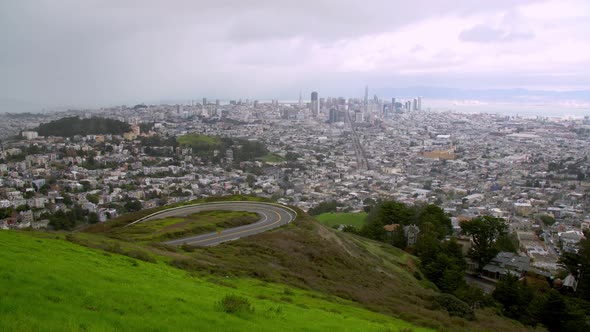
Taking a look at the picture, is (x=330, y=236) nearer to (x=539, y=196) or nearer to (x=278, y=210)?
(x=278, y=210)

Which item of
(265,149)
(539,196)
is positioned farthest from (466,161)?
(265,149)

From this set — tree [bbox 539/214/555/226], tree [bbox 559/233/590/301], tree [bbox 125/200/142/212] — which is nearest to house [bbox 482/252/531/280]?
tree [bbox 559/233/590/301]

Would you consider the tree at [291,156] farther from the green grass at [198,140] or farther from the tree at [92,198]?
the tree at [92,198]

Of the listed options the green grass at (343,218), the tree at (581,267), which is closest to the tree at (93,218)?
the green grass at (343,218)

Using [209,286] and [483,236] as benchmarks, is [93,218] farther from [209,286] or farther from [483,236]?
[209,286]

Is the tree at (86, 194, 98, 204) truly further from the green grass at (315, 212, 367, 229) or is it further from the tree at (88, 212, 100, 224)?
the green grass at (315, 212, 367, 229)

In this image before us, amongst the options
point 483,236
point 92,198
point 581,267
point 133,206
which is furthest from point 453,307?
point 92,198
